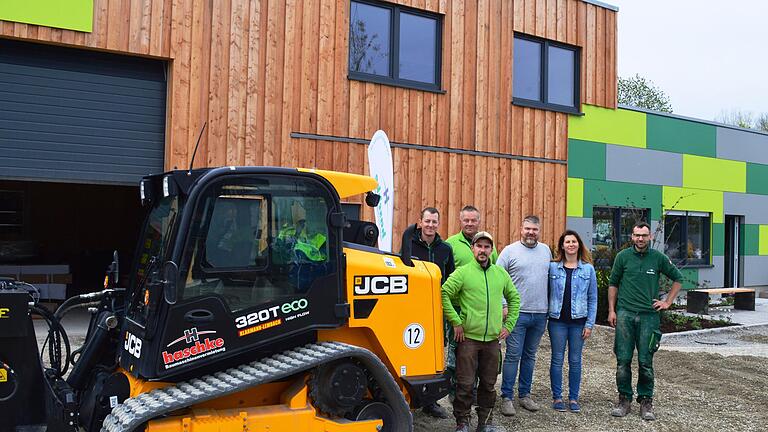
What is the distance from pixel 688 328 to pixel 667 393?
4698mm

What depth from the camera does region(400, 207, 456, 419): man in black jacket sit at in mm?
5961

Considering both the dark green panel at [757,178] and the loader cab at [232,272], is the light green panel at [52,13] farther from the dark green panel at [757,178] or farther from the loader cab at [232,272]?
the dark green panel at [757,178]

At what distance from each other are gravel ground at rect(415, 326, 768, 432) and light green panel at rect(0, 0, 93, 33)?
257 inches

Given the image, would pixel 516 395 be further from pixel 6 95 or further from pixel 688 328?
pixel 6 95

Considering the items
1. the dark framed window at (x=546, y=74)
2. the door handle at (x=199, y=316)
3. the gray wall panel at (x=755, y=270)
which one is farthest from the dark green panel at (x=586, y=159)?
the door handle at (x=199, y=316)

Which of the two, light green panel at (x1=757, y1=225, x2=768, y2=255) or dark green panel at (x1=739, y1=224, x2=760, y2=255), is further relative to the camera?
light green panel at (x1=757, y1=225, x2=768, y2=255)

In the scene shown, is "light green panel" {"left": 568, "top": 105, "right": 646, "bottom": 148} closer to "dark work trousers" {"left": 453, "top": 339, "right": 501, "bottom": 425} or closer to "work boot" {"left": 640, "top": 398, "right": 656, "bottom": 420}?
"work boot" {"left": 640, "top": 398, "right": 656, "bottom": 420}

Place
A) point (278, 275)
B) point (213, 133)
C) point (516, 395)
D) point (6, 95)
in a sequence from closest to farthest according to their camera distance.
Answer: point (278, 275) < point (516, 395) < point (6, 95) < point (213, 133)

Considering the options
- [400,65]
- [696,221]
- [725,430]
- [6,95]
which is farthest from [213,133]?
[696,221]

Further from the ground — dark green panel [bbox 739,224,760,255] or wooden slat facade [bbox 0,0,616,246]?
wooden slat facade [bbox 0,0,616,246]

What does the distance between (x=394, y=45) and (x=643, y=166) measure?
7.14 metres

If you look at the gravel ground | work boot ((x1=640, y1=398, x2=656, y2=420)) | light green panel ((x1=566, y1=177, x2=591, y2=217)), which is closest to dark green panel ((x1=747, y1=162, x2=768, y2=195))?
light green panel ((x1=566, y1=177, x2=591, y2=217))

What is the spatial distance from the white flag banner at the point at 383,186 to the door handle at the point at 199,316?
10.4 ft

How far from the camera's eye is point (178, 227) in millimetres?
3914
